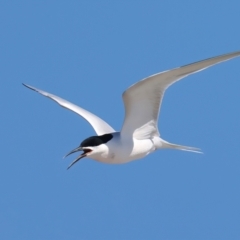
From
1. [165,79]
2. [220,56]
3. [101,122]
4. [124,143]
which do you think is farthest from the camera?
[101,122]

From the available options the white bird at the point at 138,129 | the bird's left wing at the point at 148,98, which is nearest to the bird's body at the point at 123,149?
the white bird at the point at 138,129

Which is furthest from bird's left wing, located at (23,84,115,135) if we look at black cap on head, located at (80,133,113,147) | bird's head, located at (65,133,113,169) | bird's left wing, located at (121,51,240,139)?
bird's head, located at (65,133,113,169)

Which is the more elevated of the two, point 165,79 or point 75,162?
point 165,79

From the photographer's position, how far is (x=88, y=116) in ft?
51.5

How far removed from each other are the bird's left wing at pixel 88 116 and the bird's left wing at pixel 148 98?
38.2 inches

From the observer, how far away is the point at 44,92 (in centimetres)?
1642

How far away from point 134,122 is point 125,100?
0.66 metres

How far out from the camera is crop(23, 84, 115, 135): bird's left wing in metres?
15.3

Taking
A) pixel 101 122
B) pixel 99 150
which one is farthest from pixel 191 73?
pixel 101 122

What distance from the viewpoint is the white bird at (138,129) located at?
13109 mm

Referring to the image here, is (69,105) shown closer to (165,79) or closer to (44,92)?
(44,92)

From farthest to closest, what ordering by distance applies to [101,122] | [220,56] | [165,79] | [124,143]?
[101,122], [124,143], [165,79], [220,56]

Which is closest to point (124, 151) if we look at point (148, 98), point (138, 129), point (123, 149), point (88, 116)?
point (123, 149)

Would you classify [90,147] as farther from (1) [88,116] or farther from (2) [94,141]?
(1) [88,116]
